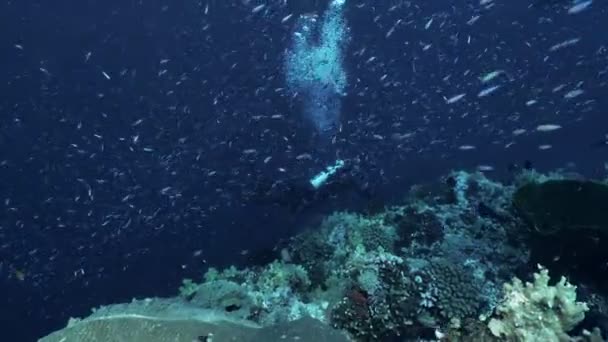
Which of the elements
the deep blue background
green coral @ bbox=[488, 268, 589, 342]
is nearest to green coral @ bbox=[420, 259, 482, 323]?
green coral @ bbox=[488, 268, 589, 342]

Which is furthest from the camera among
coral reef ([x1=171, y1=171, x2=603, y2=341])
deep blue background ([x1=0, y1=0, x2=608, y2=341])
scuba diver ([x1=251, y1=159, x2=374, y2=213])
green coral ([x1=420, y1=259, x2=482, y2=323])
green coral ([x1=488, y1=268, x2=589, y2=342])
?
deep blue background ([x1=0, y1=0, x2=608, y2=341])

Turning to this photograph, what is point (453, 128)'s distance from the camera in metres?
51.6

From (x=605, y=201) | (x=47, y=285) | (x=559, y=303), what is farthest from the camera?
(x=47, y=285)

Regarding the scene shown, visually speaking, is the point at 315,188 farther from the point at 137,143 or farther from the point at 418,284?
the point at 137,143

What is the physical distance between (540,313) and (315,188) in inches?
555

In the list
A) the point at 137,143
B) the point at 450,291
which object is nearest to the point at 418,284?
the point at 450,291

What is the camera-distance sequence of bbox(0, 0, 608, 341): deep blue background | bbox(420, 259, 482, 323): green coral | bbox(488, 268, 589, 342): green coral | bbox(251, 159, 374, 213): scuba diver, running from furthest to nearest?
1. bbox(0, 0, 608, 341): deep blue background
2. bbox(251, 159, 374, 213): scuba diver
3. bbox(420, 259, 482, 323): green coral
4. bbox(488, 268, 589, 342): green coral

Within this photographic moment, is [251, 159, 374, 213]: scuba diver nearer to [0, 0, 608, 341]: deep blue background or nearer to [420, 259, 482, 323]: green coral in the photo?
[0, 0, 608, 341]: deep blue background

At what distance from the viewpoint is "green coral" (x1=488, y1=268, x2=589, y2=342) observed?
16.3 ft

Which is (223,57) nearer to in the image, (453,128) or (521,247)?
(453,128)

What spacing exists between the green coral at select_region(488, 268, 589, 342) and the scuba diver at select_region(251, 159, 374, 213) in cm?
1353

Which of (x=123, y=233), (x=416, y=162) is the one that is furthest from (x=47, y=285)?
(x=416, y=162)

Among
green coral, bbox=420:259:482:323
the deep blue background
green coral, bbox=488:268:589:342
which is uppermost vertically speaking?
the deep blue background

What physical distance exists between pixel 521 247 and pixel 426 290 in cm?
308
